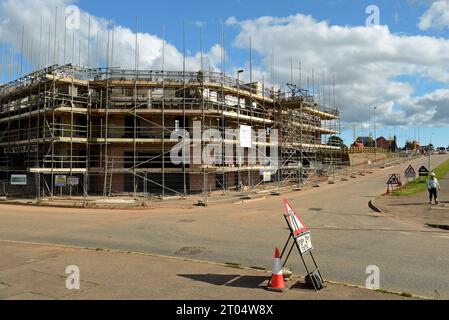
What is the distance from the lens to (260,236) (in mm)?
14430

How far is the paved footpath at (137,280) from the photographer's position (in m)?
7.49

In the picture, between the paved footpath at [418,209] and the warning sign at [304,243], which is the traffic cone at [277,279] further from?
the paved footpath at [418,209]

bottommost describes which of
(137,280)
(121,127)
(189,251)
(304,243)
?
(189,251)

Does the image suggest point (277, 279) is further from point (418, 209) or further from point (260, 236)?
point (418, 209)

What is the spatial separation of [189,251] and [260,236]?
10.6ft

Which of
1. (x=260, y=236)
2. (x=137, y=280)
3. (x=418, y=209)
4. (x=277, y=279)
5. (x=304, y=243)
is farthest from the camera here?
(x=418, y=209)

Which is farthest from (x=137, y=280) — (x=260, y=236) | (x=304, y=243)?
(x=260, y=236)

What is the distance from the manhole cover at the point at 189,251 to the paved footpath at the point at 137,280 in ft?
3.52

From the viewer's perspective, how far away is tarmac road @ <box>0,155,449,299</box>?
376 inches

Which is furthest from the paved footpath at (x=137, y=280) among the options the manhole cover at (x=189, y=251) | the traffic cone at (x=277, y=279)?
the manhole cover at (x=189, y=251)

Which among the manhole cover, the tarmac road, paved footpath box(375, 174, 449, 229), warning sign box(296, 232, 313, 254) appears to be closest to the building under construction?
the tarmac road

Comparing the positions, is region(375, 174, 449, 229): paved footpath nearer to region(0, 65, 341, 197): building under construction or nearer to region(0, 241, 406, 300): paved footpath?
region(0, 241, 406, 300): paved footpath
